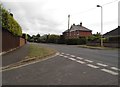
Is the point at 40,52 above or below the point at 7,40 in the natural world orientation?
below

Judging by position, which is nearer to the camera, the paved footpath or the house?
the paved footpath

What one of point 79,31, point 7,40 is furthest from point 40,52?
point 79,31

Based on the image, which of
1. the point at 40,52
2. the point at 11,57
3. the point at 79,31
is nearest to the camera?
the point at 11,57

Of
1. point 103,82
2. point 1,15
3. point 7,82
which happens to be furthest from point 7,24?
point 103,82

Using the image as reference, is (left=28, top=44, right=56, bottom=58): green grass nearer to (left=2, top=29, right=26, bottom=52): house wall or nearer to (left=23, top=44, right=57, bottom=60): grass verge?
(left=23, top=44, right=57, bottom=60): grass verge

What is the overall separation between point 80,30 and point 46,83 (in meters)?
78.9

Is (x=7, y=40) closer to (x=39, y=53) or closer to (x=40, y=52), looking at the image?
(x=40, y=52)

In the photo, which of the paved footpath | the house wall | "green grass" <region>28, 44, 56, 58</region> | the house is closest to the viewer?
the paved footpath

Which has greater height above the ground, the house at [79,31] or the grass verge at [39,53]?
the house at [79,31]

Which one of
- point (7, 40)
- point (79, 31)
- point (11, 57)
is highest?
point (79, 31)

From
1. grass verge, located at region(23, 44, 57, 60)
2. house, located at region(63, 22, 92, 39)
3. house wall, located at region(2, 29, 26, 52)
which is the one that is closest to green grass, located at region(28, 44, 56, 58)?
grass verge, located at region(23, 44, 57, 60)

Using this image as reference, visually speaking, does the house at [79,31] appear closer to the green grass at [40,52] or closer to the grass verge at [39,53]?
the green grass at [40,52]

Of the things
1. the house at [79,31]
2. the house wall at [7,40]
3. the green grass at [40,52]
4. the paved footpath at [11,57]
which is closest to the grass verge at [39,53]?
the green grass at [40,52]

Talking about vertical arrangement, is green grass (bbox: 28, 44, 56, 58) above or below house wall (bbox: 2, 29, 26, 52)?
below
